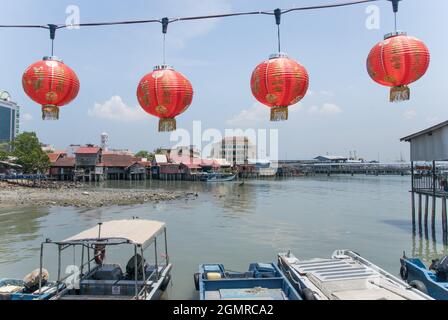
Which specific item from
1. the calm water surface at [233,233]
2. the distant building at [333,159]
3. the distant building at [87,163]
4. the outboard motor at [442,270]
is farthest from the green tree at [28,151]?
the distant building at [333,159]

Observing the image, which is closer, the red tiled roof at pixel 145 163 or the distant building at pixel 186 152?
the red tiled roof at pixel 145 163

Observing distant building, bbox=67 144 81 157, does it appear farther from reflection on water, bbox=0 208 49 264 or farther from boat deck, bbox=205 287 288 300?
boat deck, bbox=205 287 288 300

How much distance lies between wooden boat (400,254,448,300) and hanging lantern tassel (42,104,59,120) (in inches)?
349

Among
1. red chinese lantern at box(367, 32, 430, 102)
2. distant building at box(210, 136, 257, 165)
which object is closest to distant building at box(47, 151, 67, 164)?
distant building at box(210, 136, 257, 165)

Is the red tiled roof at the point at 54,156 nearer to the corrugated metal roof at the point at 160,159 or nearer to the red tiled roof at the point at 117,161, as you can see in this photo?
the red tiled roof at the point at 117,161

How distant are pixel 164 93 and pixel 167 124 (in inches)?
24.6

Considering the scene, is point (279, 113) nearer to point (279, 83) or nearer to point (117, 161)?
point (279, 83)

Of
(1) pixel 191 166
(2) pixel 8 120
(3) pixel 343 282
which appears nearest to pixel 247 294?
(3) pixel 343 282

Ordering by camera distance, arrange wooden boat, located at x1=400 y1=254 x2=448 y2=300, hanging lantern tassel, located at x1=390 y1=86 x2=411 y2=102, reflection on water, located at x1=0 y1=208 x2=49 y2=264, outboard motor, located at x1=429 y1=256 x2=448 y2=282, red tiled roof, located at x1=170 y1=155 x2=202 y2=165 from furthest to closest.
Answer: red tiled roof, located at x1=170 y1=155 x2=202 y2=165
reflection on water, located at x1=0 y1=208 x2=49 y2=264
outboard motor, located at x1=429 y1=256 x2=448 y2=282
wooden boat, located at x1=400 y1=254 x2=448 y2=300
hanging lantern tassel, located at x1=390 y1=86 x2=411 y2=102

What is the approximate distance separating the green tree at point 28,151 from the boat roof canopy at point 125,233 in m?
48.6

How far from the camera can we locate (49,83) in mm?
6348

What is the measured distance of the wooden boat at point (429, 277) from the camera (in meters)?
8.00

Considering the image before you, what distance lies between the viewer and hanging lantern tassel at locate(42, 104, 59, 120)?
21.5ft
